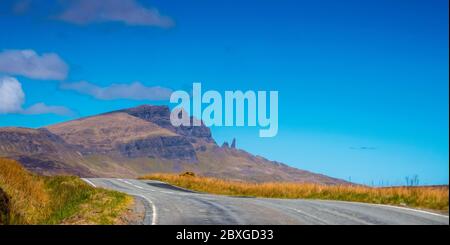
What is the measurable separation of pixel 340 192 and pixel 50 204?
683 inches

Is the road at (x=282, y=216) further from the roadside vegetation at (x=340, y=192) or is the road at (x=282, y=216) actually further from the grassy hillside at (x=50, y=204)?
the roadside vegetation at (x=340, y=192)

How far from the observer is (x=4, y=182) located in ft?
86.8

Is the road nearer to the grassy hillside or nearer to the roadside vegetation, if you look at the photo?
the grassy hillside

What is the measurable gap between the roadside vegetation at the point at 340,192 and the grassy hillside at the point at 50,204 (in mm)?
13286

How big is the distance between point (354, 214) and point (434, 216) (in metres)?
2.85

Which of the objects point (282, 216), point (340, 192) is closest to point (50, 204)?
point (282, 216)

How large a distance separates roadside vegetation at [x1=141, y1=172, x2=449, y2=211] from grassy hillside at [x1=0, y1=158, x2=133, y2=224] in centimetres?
1329

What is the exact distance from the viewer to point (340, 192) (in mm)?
35375

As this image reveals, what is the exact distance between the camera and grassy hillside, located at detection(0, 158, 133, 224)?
2028 cm

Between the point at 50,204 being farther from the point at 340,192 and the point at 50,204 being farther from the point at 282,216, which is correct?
the point at 340,192
